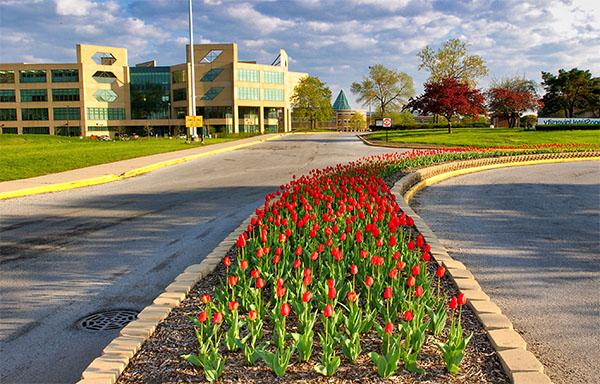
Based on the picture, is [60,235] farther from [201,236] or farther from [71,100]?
[71,100]

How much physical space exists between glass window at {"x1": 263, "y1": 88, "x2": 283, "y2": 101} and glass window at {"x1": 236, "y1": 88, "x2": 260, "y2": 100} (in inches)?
71.9

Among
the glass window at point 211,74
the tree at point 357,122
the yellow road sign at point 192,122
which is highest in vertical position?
the glass window at point 211,74

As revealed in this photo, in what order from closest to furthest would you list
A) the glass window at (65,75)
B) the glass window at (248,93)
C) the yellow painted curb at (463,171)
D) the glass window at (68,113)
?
1. the yellow painted curb at (463,171)
2. the glass window at (248,93)
3. the glass window at (65,75)
4. the glass window at (68,113)

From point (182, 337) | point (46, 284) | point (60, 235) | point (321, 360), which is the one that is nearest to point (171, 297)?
point (182, 337)

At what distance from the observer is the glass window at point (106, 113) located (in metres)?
90.9

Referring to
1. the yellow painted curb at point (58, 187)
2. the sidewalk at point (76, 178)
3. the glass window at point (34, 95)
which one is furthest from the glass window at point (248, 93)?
the yellow painted curb at point (58, 187)

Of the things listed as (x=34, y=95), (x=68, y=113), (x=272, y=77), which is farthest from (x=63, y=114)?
(x=272, y=77)

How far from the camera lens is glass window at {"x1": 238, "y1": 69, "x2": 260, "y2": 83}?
8875 centimetres

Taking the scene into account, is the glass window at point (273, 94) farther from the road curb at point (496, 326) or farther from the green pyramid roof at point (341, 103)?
the road curb at point (496, 326)

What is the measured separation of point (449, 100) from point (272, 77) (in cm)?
5375

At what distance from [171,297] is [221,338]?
3.20 ft

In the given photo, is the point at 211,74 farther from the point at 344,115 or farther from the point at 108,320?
the point at 108,320

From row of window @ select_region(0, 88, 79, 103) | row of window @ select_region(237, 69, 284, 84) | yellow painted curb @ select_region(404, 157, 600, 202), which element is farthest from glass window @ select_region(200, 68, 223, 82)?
yellow painted curb @ select_region(404, 157, 600, 202)

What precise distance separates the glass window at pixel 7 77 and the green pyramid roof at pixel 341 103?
76538mm
